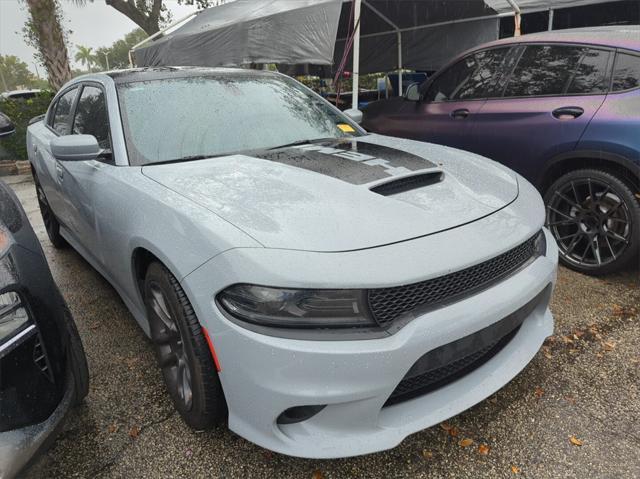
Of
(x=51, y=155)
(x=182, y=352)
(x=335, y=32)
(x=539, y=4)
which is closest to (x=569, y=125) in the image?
(x=182, y=352)

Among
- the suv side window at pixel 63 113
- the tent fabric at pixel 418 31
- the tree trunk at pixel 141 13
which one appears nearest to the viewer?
the suv side window at pixel 63 113

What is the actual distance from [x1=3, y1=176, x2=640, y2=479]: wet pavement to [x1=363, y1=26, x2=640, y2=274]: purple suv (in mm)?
823

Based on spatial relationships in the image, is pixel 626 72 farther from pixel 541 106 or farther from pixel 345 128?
pixel 345 128

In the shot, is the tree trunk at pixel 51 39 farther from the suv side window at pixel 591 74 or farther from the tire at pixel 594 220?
the tire at pixel 594 220

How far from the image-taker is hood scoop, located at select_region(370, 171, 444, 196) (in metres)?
1.95

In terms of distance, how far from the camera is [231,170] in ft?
6.99

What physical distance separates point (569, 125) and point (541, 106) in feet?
1.00

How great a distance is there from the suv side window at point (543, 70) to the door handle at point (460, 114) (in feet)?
1.10

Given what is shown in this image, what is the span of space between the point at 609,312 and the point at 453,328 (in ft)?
6.23

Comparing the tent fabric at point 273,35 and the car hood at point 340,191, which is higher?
the tent fabric at point 273,35

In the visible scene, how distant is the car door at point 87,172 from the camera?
248 cm

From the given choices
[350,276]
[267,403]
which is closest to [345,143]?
[350,276]

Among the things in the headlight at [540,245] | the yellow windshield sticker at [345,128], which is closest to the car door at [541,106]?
the yellow windshield sticker at [345,128]

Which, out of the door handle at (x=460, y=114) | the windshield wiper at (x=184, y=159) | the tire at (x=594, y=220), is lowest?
the tire at (x=594, y=220)
